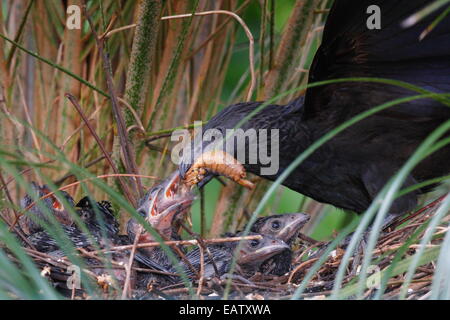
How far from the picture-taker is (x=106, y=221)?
9.92ft

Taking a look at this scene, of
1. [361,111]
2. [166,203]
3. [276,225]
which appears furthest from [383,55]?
[166,203]

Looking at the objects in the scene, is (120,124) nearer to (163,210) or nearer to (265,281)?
(163,210)

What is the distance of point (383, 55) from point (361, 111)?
28 centimetres

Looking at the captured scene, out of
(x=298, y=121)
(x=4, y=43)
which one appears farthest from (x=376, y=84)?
(x=4, y=43)

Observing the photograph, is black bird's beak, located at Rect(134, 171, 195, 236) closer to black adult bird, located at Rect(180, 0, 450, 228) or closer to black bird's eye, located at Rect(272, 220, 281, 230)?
black adult bird, located at Rect(180, 0, 450, 228)

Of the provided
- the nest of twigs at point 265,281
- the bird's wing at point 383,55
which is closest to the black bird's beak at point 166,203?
the nest of twigs at point 265,281

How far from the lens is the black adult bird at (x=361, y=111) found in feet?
8.24

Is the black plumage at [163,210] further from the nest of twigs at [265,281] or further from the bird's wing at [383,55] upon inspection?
the bird's wing at [383,55]

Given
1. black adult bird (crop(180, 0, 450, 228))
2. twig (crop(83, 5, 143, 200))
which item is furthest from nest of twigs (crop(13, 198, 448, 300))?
twig (crop(83, 5, 143, 200))

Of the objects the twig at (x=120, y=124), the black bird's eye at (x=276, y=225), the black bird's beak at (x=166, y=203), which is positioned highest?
the twig at (x=120, y=124)

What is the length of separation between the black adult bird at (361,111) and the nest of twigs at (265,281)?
26cm

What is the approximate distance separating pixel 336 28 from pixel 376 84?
0.28 meters

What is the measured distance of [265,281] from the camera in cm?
265

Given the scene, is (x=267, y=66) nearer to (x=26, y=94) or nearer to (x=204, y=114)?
(x=204, y=114)
